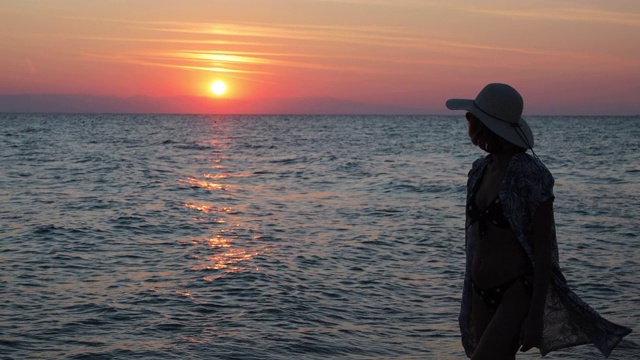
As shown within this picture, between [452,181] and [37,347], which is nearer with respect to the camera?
[37,347]

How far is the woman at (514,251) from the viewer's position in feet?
12.7

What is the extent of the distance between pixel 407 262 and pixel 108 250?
5.04m

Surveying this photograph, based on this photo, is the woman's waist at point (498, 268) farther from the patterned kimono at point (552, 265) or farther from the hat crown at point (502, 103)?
the hat crown at point (502, 103)

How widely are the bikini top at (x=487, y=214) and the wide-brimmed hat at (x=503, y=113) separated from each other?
1.04ft

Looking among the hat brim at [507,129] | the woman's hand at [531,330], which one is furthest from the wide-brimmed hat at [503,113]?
the woman's hand at [531,330]

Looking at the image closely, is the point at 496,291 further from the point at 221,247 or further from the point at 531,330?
the point at 221,247

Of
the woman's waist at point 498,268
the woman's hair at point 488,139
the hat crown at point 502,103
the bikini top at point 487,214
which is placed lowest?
the woman's waist at point 498,268

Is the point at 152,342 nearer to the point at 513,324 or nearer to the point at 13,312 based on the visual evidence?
the point at 13,312

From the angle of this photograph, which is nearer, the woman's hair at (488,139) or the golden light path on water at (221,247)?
the woman's hair at (488,139)

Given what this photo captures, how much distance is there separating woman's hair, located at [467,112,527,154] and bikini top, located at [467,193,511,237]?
26cm

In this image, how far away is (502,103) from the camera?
4.05 meters

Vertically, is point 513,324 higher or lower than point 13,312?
higher

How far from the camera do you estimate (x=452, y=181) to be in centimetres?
2847

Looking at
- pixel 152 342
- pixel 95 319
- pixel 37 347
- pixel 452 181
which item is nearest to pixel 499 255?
pixel 152 342
